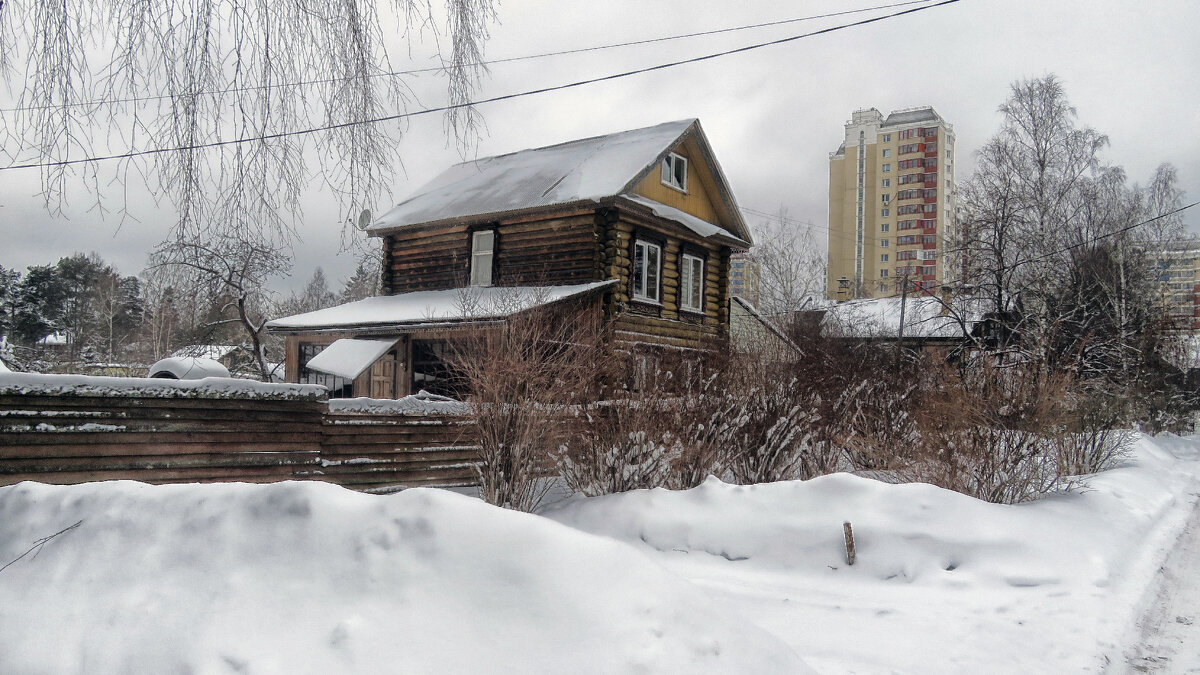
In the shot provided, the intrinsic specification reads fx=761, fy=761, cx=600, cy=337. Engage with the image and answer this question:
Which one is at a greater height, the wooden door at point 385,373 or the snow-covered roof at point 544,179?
the snow-covered roof at point 544,179

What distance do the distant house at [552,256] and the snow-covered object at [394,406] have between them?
5204 mm

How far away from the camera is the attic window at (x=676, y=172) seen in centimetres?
1983

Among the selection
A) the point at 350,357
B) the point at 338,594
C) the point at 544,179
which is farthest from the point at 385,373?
the point at 338,594

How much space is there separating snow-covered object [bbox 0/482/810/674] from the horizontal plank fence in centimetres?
360

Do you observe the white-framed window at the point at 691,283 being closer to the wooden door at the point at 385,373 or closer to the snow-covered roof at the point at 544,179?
the snow-covered roof at the point at 544,179

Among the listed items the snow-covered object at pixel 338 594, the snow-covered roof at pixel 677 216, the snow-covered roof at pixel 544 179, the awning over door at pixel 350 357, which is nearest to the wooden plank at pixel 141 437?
the snow-covered object at pixel 338 594

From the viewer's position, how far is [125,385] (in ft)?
23.2

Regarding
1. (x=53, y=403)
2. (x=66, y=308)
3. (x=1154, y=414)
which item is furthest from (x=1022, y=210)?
(x=66, y=308)

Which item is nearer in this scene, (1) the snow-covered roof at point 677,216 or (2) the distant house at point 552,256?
(2) the distant house at point 552,256

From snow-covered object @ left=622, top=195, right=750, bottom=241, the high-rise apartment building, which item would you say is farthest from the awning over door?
the high-rise apartment building

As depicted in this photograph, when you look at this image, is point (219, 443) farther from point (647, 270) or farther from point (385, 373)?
point (647, 270)

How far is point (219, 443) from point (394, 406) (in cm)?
259

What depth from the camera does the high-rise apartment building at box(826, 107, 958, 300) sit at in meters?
78.1

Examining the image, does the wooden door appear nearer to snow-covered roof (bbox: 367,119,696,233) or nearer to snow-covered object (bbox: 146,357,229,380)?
snow-covered roof (bbox: 367,119,696,233)
